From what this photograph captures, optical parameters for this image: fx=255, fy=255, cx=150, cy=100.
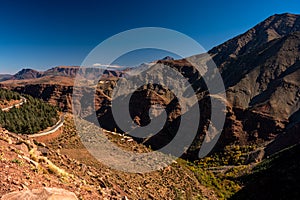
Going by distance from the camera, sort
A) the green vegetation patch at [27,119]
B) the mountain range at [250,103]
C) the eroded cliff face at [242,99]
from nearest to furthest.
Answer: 1. the green vegetation patch at [27,119]
2. the mountain range at [250,103]
3. the eroded cliff face at [242,99]

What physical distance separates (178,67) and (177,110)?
86233mm

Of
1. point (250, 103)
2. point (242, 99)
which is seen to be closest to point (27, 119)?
point (242, 99)

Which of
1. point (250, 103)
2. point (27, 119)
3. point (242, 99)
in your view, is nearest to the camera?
point (27, 119)

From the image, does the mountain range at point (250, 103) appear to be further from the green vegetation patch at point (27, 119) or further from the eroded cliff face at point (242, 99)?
the green vegetation patch at point (27, 119)

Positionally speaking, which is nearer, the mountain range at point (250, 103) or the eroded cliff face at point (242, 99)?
the mountain range at point (250, 103)

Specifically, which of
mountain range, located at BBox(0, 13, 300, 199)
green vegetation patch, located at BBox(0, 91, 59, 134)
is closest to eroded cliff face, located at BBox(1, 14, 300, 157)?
mountain range, located at BBox(0, 13, 300, 199)

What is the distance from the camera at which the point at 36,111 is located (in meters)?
40.4

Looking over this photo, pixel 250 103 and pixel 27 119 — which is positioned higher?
pixel 27 119

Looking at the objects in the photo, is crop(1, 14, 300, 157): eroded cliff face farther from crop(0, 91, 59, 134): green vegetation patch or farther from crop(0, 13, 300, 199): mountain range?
crop(0, 91, 59, 134): green vegetation patch

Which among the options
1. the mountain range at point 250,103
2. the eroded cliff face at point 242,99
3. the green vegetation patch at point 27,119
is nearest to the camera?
the green vegetation patch at point 27,119

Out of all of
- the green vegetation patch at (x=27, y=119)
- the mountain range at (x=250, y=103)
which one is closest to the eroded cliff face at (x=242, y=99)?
the mountain range at (x=250, y=103)

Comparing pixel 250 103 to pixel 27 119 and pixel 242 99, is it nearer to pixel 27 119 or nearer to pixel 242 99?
pixel 242 99

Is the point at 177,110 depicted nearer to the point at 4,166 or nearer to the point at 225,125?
the point at 225,125

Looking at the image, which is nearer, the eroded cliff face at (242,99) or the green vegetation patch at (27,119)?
the green vegetation patch at (27,119)
